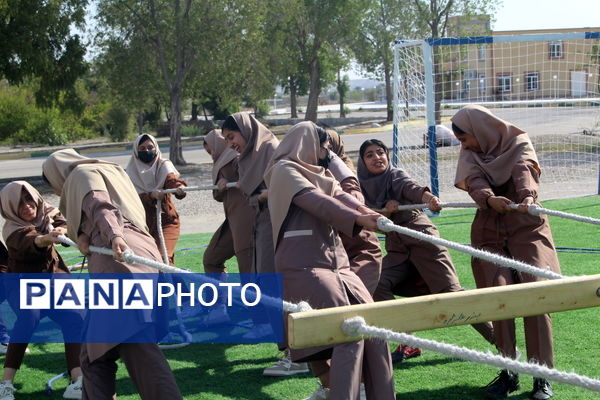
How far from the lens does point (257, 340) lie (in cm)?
684

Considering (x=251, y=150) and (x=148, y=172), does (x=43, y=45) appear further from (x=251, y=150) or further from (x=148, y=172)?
(x=251, y=150)

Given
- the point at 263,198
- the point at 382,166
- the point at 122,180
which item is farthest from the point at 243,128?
the point at 122,180

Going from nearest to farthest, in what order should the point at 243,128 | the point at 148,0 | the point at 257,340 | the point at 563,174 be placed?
the point at 243,128
the point at 257,340
the point at 563,174
the point at 148,0

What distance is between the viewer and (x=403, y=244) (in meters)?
5.89

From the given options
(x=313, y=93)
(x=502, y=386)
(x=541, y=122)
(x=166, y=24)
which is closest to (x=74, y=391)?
(x=502, y=386)

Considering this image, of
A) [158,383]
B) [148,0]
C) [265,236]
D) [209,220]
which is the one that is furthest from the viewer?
[148,0]

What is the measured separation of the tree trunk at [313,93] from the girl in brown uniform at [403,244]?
27.3 m

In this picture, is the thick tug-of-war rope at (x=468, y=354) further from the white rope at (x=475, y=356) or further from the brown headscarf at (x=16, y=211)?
→ the brown headscarf at (x=16, y=211)

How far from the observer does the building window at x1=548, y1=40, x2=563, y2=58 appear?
53.5 feet

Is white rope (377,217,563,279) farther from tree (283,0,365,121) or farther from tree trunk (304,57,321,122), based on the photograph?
tree trunk (304,57,321,122)

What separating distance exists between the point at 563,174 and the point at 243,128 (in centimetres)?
1231

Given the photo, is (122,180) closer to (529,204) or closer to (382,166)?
(382,166)

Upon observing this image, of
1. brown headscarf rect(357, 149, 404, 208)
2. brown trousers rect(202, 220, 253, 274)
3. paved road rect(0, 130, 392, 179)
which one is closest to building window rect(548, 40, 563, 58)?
paved road rect(0, 130, 392, 179)

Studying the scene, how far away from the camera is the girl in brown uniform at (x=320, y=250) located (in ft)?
13.2
